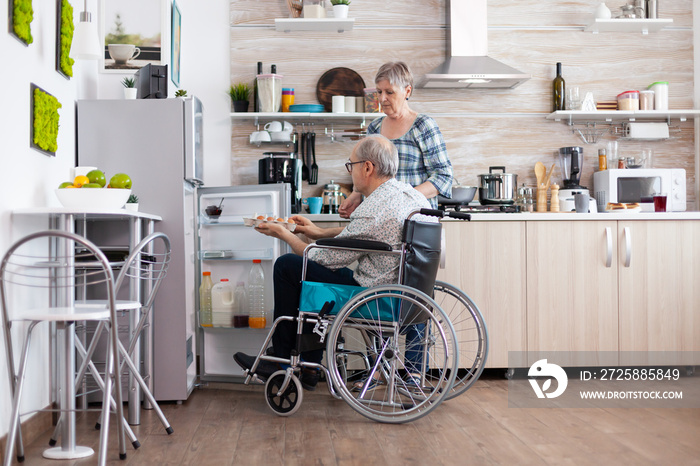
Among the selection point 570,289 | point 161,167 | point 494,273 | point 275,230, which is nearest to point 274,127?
point 161,167

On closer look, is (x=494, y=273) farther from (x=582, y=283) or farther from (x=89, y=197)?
(x=89, y=197)

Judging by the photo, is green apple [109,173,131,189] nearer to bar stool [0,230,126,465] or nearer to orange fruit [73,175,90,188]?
orange fruit [73,175,90,188]

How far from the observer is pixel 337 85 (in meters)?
4.25

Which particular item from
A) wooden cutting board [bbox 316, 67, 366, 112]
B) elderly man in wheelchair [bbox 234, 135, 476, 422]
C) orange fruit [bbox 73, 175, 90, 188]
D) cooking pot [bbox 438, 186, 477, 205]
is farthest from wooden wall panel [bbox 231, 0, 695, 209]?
orange fruit [bbox 73, 175, 90, 188]

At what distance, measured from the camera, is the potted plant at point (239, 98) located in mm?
4102

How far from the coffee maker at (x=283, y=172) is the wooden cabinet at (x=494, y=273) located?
89 centimetres

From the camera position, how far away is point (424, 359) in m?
2.95

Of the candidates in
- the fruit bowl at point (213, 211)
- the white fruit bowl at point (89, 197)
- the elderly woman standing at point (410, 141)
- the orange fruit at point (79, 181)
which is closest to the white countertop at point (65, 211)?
the white fruit bowl at point (89, 197)

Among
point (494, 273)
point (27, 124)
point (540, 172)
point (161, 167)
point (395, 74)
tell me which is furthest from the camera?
point (540, 172)

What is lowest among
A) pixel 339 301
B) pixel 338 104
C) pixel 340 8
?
pixel 339 301

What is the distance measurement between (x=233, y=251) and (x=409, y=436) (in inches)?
58.2

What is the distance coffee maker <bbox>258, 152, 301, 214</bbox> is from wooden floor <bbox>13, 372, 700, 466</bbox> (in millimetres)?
1268

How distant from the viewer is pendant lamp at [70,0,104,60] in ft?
9.02

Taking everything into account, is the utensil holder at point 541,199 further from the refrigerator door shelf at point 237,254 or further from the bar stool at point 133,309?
the bar stool at point 133,309
